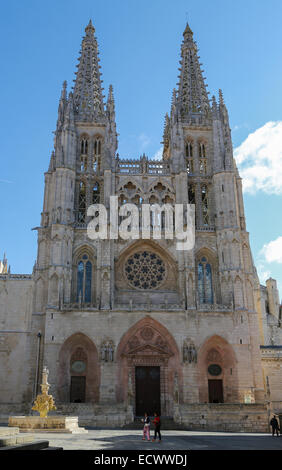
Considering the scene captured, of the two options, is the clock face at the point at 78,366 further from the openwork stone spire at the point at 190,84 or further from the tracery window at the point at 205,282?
the openwork stone spire at the point at 190,84

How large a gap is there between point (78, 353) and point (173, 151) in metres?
16.5

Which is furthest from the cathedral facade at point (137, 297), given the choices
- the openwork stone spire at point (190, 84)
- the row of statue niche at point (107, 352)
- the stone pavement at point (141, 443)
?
the stone pavement at point (141, 443)

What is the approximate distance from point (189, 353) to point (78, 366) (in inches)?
279

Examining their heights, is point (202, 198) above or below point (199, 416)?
above

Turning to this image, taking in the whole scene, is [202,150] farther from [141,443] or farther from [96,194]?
[141,443]

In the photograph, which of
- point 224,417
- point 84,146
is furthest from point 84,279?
point 224,417

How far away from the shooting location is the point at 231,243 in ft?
101

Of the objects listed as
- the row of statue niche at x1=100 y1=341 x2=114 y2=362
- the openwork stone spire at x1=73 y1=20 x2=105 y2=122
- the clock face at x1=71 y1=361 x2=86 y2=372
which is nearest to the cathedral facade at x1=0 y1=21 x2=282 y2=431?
the row of statue niche at x1=100 y1=341 x2=114 y2=362

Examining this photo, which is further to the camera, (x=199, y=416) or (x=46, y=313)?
(x=46, y=313)

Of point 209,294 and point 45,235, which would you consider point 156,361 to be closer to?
point 209,294

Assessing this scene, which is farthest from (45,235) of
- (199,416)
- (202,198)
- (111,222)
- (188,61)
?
(188,61)

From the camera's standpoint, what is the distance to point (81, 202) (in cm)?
3331

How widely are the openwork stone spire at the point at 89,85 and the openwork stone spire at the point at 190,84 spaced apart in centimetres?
700

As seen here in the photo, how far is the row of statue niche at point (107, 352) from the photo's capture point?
89.1 ft
